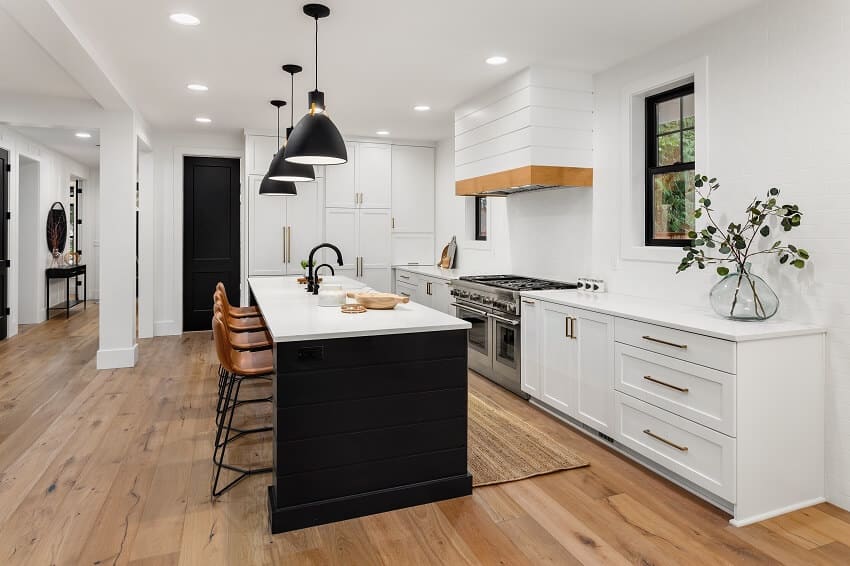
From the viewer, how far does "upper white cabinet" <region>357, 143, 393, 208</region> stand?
22.6 feet

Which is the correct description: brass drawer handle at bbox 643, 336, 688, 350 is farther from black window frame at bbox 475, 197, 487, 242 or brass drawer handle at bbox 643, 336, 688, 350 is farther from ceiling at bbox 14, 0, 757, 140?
black window frame at bbox 475, 197, 487, 242

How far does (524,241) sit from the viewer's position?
203 inches

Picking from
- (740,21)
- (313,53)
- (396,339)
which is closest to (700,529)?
(396,339)

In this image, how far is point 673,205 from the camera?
370 cm

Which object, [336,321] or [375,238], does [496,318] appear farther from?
[375,238]

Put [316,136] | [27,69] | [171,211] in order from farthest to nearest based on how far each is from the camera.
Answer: [171,211] < [27,69] < [316,136]

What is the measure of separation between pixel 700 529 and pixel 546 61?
315 cm

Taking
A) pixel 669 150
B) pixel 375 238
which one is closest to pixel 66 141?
pixel 375 238

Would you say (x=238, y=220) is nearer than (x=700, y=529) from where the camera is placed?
No

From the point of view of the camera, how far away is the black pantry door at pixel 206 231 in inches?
276

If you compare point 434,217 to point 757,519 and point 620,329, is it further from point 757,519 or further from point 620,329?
point 757,519

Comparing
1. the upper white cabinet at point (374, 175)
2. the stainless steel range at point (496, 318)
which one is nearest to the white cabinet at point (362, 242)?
the upper white cabinet at point (374, 175)

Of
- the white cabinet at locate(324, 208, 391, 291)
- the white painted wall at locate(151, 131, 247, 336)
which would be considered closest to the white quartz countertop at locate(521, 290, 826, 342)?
the white cabinet at locate(324, 208, 391, 291)

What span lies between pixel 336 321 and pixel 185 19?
2.10 metres
